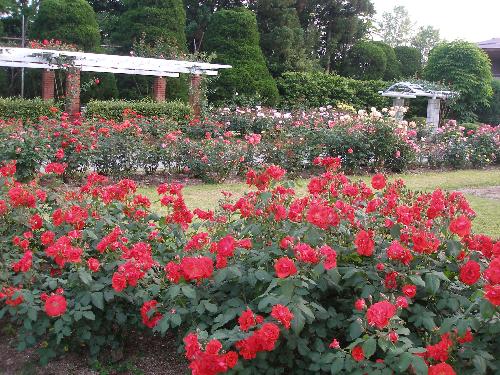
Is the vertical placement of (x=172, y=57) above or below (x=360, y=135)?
above

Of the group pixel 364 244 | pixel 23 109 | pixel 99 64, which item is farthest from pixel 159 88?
pixel 364 244

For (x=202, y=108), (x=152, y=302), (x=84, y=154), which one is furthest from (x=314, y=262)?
(x=202, y=108)

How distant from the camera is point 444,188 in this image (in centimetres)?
862

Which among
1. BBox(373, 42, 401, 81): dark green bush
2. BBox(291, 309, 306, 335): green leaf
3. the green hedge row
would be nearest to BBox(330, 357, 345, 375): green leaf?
BBox(291, 309, 306, 335): green leaf

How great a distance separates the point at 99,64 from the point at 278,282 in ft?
41.1

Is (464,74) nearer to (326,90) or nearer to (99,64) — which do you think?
(326,90)

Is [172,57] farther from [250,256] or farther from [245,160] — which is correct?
[250,256]

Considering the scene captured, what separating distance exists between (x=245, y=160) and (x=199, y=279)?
6448 mm

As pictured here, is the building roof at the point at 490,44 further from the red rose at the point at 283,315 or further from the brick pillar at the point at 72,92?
the red rose at the point at 283,315

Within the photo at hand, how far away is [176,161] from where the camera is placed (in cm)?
847

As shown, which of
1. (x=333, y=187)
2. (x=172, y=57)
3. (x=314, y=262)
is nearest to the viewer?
(x=314, y=262)

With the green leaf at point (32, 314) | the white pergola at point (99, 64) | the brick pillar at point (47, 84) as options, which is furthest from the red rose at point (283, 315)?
the brick pillar at point (47, 84)

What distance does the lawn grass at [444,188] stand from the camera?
6.36 metres

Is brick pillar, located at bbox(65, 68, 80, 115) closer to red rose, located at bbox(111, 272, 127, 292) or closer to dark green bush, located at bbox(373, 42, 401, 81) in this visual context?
red rose, located at bbox(111, 272, 127, 292)
